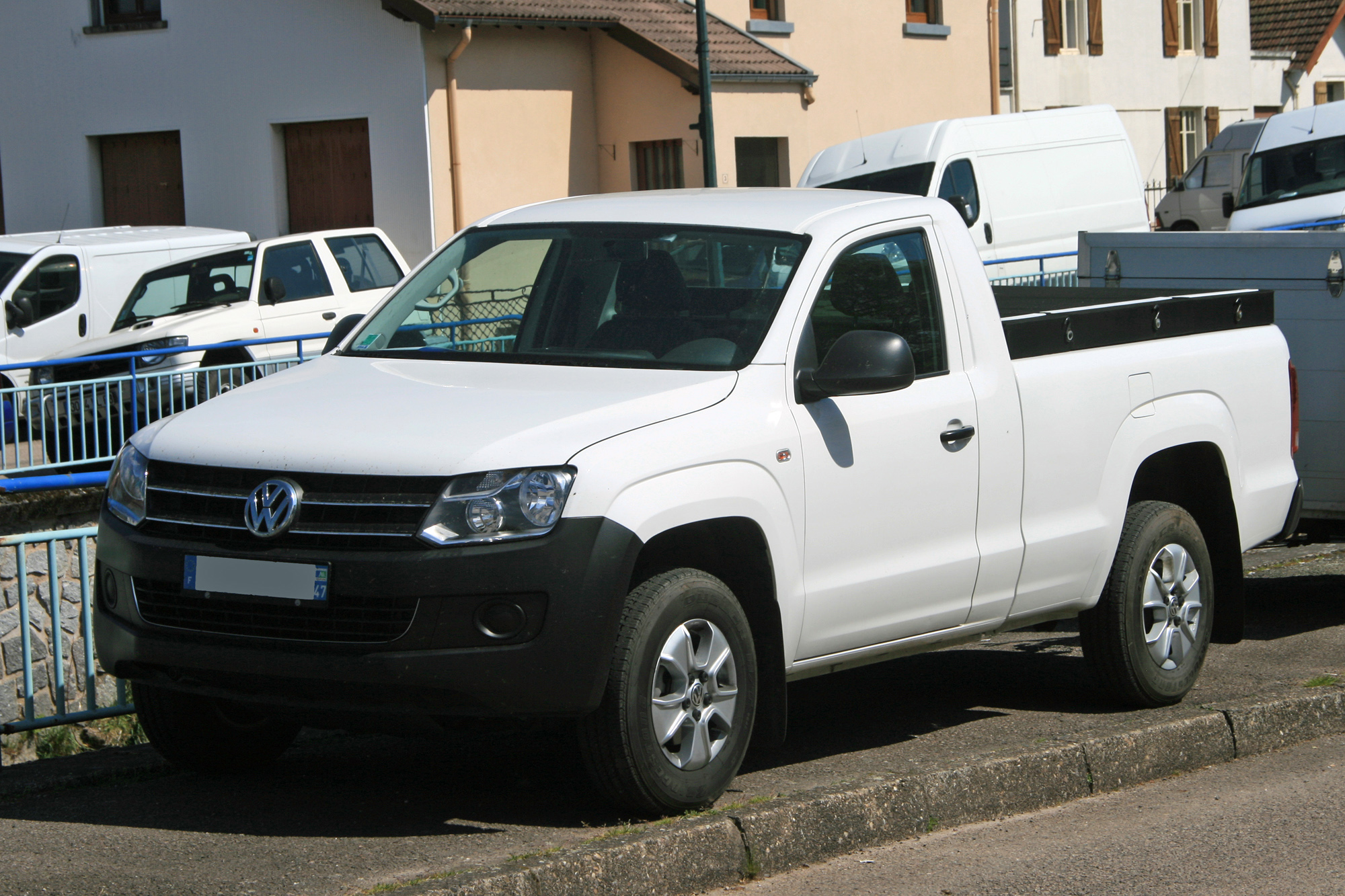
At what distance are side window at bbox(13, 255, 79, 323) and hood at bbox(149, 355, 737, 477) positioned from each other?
1204 centimetres

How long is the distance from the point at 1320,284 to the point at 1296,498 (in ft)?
3.79

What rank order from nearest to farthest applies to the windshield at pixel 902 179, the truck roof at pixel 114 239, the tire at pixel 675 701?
the tire at pixel 675 701, the truck roof at pixel 114 239, the windshield at pixel 902 179

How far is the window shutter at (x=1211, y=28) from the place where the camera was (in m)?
39.8

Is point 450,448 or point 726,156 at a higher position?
point 726,156

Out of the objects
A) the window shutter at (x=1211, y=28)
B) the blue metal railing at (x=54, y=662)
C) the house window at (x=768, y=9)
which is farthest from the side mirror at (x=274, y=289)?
the window shutter at (x=1211, y=28)

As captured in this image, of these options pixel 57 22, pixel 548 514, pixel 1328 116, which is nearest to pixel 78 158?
pixel 57 22

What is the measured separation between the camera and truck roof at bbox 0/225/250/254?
1694 cm

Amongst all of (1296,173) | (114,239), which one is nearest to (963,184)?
(1296,173)

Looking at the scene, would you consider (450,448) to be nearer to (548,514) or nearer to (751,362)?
(548,514)

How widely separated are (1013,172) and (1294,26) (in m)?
27.6

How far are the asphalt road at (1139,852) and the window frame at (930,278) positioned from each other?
59.6 inches

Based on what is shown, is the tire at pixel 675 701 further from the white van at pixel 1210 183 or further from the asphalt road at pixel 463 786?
the white van at pixel 1210 183

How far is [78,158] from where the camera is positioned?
1056 inches

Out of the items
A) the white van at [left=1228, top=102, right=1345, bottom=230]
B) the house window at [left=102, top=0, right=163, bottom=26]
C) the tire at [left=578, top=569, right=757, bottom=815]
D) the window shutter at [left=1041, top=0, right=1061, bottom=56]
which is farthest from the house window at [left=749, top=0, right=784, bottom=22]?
the tire at [left=578, top=569, right=757, bottom=815]
